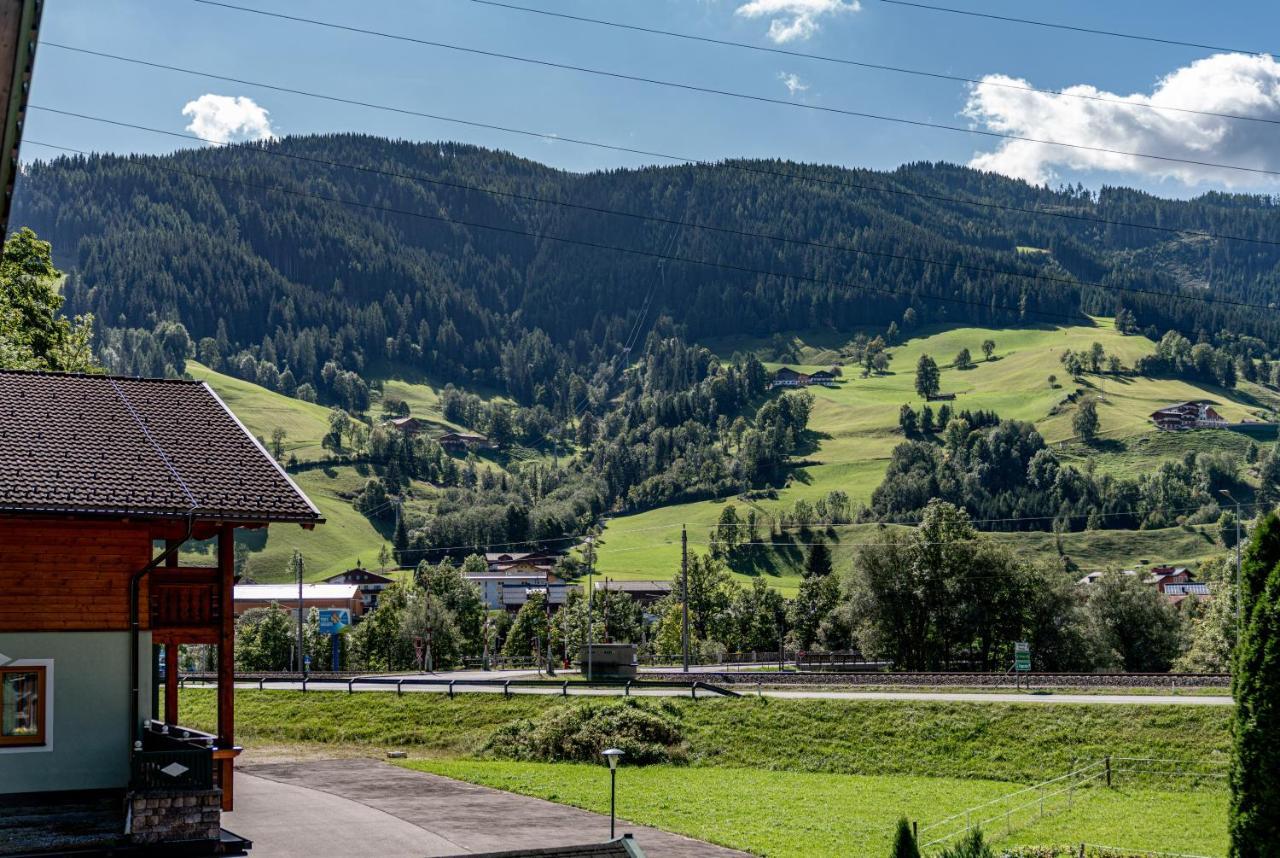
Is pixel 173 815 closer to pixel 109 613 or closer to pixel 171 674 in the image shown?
pixel 109 613

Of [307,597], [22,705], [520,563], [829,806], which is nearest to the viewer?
[22,705]

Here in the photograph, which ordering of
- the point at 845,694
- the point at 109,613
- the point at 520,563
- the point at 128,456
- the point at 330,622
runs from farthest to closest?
1. the point at 520,563
2. the point at 330,622
3. the point at 845,694
4. the point at 128,456
5. the point at 109,613

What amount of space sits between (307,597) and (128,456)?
5363 inches

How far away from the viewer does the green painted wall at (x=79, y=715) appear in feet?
75.0

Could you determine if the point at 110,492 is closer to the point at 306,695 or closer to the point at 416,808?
the point at 416,808

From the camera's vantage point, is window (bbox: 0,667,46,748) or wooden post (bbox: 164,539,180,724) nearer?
window (bbox: 0,667,46,748)

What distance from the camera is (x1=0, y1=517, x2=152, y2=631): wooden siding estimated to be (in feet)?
75.6

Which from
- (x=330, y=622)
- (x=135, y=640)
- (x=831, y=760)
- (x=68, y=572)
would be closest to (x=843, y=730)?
(x=831, y=760)

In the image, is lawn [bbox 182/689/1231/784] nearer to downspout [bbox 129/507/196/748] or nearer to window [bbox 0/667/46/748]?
downspout [bbox 129/507/196/748]

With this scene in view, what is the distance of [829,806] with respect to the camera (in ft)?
116

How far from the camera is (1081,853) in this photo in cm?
2723

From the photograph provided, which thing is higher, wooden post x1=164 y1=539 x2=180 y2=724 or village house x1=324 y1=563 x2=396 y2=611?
wooden post x1=164 y1=539 x2=180 y2=724

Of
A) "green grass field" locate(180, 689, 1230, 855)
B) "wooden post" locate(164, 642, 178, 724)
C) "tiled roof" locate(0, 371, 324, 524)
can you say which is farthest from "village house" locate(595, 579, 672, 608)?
"tiled roof" locate(0, 371, 324, 524)

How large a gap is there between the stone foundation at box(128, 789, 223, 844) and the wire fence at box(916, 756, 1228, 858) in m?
15.5
